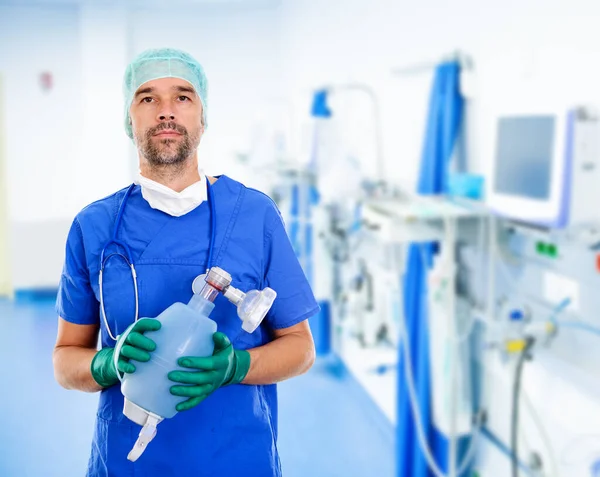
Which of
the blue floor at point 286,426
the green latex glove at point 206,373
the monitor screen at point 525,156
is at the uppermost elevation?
the monitor screen at point 525,156

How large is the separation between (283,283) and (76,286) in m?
0.37

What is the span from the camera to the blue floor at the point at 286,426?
8.49 ft

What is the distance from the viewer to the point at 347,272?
361 cm

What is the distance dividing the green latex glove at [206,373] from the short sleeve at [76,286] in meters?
0.32

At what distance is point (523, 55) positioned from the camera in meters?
1.87

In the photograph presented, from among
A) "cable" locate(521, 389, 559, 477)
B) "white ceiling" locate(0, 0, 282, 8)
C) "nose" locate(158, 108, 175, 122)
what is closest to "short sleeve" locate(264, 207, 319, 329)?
"nose" locate(158, 108, 175, 122)

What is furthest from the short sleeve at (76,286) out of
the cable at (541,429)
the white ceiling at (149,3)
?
the white ceiling at (149,3)

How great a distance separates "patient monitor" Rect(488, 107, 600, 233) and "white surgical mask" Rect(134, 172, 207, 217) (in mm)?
848

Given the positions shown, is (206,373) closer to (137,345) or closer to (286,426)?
(137,345)

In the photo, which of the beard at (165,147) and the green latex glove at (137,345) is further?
the beard at (165,147)

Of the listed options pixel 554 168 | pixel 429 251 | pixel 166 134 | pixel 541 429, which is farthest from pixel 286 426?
pixel 166 134

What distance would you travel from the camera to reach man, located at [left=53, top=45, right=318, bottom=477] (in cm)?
106

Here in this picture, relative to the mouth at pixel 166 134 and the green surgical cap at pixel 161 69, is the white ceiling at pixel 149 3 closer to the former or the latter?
the green surgical cap at pixel 161 69

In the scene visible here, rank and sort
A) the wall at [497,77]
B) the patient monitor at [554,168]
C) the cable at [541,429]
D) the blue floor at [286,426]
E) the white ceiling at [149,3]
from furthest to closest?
the white ceiling at [149,3], the blue floor at [286,426], the cable at [541,429], the wall at [497,77], the patient monitor at [554,168]
